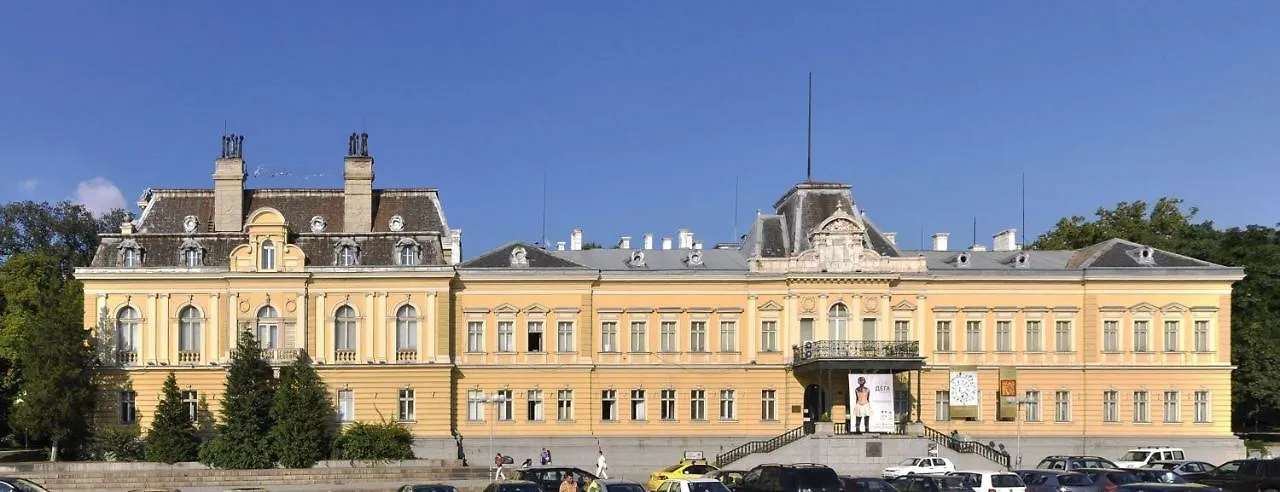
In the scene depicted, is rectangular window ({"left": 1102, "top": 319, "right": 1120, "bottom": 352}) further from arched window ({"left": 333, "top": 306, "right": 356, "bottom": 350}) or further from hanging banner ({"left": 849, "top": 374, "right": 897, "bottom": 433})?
arched window ({"left": 333, "top": 306, "right": 356, "bottom": 350})

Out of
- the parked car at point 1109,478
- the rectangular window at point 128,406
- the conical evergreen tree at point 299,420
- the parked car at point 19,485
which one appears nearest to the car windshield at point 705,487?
the parked car at point 1109,478

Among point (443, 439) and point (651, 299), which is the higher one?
point (651, 299)

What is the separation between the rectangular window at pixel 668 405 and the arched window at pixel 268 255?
59.5 ft

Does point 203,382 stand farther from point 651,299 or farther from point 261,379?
point 651,299

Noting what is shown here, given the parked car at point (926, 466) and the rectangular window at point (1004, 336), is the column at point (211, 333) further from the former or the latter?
the rectangular window at point (1004, 336)

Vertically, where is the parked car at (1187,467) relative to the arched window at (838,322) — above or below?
below

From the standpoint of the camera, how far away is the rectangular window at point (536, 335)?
66.3 metres

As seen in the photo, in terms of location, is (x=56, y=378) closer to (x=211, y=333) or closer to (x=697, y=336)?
(x=211, y=333)

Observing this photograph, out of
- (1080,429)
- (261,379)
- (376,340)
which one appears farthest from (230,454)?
(1080,429)

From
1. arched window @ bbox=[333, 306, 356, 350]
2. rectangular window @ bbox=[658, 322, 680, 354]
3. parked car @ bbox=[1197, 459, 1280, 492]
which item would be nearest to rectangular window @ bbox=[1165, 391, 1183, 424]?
parked car @ bbox=[1197, 459, 1280, 492]

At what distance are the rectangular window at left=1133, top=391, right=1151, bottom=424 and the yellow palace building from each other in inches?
3.9

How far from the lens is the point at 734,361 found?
2621 inches

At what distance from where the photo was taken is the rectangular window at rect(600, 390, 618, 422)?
218 ft

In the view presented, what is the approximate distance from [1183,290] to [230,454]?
41571mm
